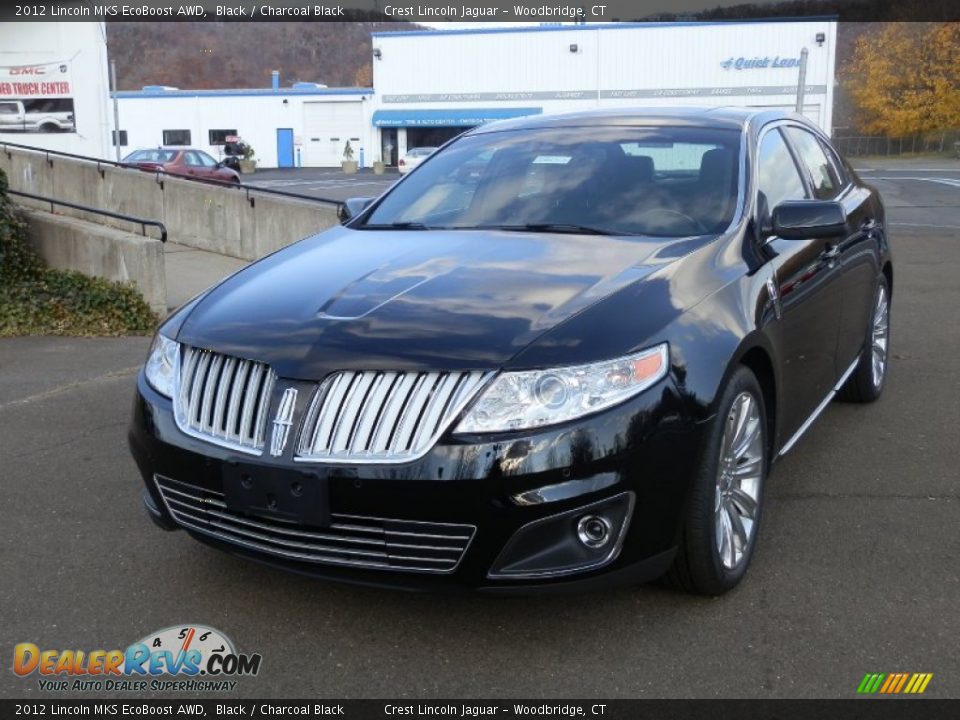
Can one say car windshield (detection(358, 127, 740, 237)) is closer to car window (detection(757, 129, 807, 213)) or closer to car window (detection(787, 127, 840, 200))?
car window (detection(757, 129, 807, 213))

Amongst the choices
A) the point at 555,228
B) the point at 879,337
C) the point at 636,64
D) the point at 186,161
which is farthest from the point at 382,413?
the point at 636,64

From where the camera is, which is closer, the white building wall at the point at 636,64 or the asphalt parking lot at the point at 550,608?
the asphalt parking lot at the point at 550,608

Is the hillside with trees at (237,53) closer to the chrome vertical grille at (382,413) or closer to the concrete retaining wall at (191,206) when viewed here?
the concrete retaining wall at (191,206)

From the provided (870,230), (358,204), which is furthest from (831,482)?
(358,204)

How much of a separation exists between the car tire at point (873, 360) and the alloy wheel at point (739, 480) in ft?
7.38

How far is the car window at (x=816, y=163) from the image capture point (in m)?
5.11

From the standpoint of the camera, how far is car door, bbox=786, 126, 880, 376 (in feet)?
16.4

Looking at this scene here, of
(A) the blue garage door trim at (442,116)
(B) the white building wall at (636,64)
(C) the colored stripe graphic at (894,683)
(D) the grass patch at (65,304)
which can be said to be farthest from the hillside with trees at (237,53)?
(C) the colored stripe graphic at (894,683)

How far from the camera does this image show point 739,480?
362cm

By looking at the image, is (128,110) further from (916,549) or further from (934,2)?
(916,549)

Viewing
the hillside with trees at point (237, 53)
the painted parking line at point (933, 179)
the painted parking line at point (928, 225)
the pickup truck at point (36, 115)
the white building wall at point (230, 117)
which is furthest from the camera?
the hillside with trees at point (237, 53)

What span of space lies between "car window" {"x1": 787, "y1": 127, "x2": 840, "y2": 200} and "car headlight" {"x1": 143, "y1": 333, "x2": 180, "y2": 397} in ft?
10.2

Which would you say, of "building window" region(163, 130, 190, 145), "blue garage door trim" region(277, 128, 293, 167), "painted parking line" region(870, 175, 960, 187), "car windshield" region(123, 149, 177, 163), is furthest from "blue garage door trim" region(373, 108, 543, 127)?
"car windshield" region(123, 149, 177, 163)
